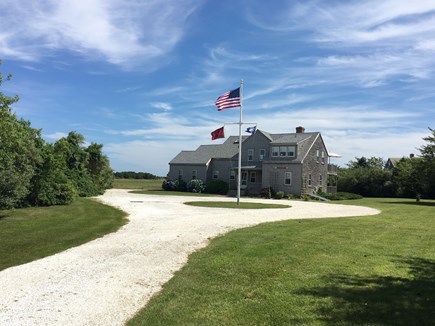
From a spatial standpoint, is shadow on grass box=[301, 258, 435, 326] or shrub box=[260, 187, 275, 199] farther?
shrub box=[260, 187, 275, 199]

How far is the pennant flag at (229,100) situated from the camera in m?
26.0

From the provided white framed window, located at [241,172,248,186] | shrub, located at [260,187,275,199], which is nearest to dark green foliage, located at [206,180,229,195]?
white framed window, located at [241,172,248,186]

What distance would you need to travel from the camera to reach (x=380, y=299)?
5.90 meters

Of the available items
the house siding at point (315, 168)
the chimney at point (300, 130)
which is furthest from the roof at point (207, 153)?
the house siding at point (315, 168)

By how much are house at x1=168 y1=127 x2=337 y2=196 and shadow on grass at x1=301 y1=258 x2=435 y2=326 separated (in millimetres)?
33089

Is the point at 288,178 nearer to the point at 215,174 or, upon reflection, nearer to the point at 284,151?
the point at 284,151

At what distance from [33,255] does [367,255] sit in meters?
7.61

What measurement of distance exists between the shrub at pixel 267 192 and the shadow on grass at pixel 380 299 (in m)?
32.1

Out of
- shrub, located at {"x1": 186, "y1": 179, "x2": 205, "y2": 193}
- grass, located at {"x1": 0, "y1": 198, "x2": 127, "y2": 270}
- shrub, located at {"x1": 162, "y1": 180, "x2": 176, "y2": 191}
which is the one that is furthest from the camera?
shrub, located at {"x1": 162, "y1": 180, "x2": 176, "y2": 191}

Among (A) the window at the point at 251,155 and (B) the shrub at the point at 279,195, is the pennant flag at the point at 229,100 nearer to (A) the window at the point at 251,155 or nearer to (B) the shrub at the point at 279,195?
(B) the shrub at the point at 279,195

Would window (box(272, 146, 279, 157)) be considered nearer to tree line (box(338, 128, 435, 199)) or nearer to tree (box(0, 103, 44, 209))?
tree line (box(338, 128, 435, 199))

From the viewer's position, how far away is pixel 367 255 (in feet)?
29.6

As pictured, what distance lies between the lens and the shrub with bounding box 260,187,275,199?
131ft

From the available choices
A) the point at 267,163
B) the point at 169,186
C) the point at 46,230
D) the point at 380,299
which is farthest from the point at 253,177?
the point at 380,299
